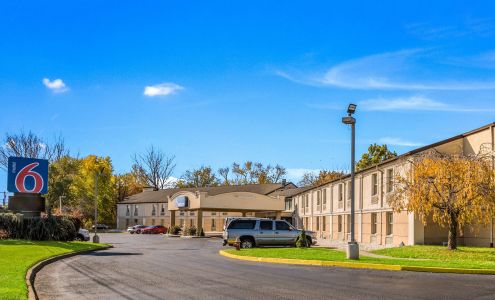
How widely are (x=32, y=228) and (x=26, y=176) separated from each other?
356cm

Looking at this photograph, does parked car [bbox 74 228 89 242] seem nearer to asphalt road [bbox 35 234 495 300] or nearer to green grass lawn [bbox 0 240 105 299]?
green grass lawn [bbox 0 240 105 299]

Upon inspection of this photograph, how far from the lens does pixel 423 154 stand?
29.1 meters

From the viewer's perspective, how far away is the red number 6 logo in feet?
122

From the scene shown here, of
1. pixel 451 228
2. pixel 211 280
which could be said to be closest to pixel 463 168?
pixel 451 228

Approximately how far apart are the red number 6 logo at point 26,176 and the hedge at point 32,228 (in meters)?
1.77

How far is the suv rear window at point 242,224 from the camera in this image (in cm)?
3356

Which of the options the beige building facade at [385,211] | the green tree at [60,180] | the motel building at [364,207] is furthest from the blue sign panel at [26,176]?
the green tree at [60,180]

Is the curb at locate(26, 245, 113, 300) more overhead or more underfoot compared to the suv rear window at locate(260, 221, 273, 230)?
more underfoot

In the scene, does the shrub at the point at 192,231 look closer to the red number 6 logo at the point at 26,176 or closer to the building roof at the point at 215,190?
the building roof at the point at 215,190

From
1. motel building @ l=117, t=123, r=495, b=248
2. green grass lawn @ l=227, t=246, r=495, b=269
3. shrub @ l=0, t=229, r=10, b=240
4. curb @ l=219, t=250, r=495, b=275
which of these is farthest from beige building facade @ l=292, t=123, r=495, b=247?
shrub @ l=0, t=229, r=10, b=240

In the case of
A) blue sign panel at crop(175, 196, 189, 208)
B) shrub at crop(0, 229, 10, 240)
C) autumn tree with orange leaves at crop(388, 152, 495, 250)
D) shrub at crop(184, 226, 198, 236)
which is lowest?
shrub at crop(184, 226, 198, 236)

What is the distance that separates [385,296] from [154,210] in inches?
3419

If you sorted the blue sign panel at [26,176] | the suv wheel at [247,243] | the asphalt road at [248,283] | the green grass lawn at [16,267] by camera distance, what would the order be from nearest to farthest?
the green grass lawn at [16,267] → the asphalt road at [248,283] → the suv wheel at [247,243] → the blue sign panel at [26,176]

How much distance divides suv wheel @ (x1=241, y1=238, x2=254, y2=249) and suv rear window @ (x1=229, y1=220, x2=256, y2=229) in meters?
0.75
